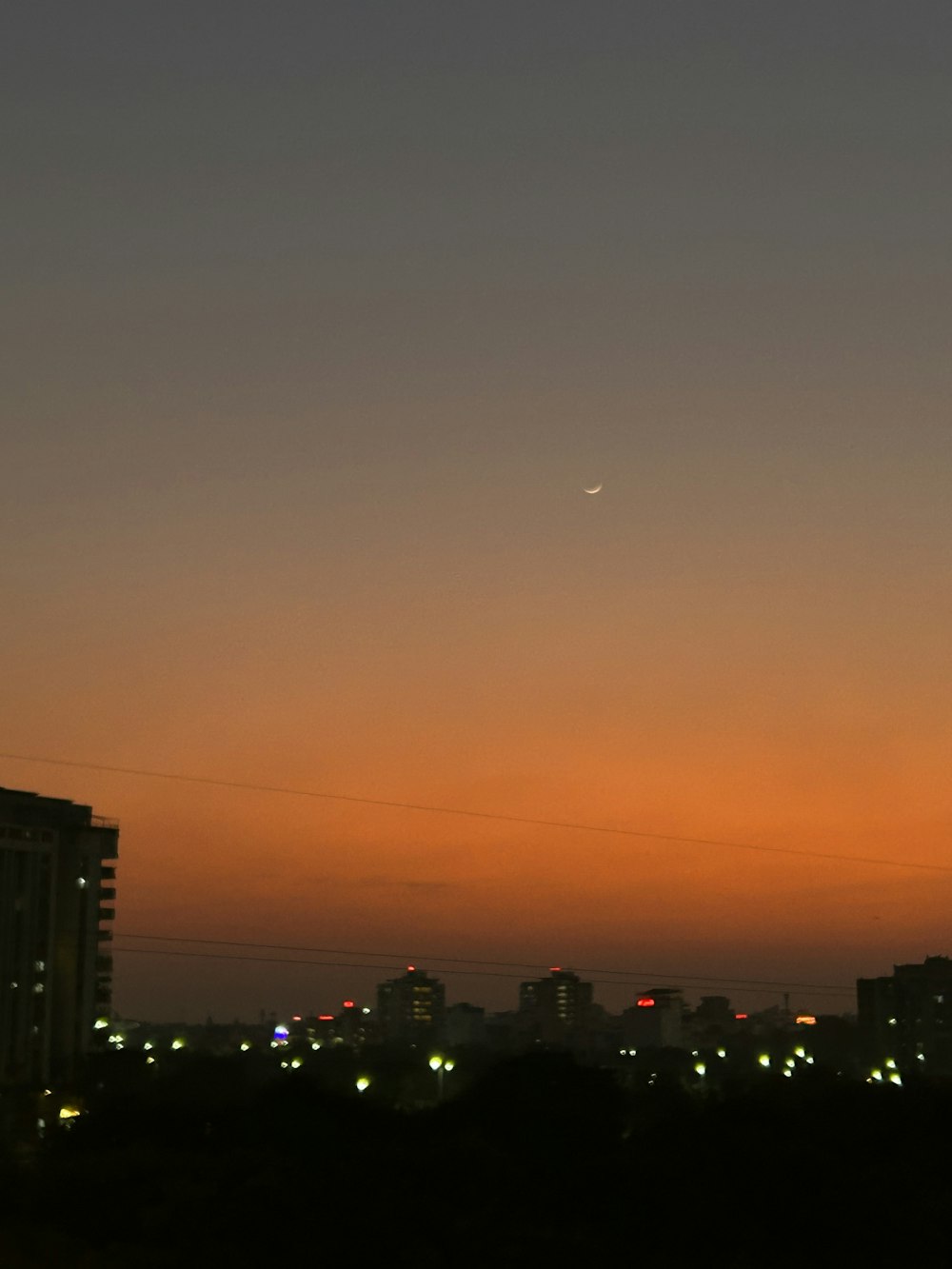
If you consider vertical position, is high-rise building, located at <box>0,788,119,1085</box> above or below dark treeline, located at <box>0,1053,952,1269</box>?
above

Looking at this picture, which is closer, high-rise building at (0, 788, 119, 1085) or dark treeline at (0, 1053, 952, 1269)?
dark treeline at (0, 1053, 952, 1269)

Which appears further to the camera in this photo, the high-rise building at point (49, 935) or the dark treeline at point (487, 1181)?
the high-rise building at point (49, 935)

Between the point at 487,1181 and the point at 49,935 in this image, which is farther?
the point at 49,935

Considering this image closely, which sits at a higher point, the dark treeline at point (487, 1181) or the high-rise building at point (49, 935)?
the high-rise building at point (49, 935)

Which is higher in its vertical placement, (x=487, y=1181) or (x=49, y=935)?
(x=49, y=935)

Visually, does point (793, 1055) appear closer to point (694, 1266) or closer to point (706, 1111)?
→ point (706, 1111)

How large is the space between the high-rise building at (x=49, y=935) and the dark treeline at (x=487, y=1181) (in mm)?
67283

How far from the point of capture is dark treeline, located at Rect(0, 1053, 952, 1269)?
38.1 metres

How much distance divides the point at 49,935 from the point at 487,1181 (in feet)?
295

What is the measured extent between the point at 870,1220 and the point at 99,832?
328 ft

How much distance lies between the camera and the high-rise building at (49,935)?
12262cm

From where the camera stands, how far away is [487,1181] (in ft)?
147

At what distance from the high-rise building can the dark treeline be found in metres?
67.3

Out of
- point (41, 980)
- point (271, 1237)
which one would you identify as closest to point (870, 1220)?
point (271, 1237)
